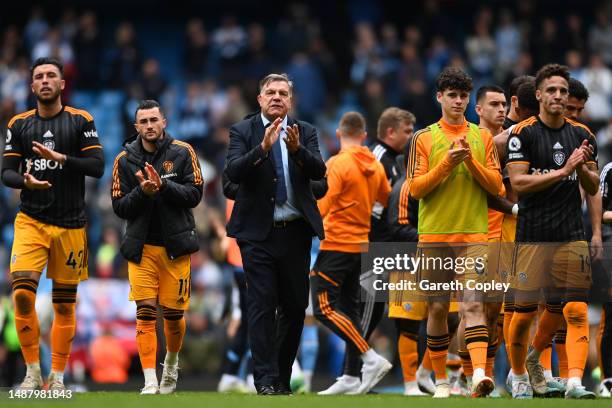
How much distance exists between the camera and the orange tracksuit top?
1275 centimetres

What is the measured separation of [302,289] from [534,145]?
7.55ft

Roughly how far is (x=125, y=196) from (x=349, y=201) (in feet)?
8.73

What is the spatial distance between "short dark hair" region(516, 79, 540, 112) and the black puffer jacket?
3003 millimetres

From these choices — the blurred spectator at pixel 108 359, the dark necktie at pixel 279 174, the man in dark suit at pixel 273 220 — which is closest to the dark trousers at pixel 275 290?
the man in dark suit at pixel 273 220

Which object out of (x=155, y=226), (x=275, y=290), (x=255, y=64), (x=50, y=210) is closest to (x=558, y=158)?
(x=275, y=290)

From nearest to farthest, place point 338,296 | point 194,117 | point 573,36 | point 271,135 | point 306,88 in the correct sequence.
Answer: point 271,135, point 338,296, point 573,36, point 306,88, point 194,117

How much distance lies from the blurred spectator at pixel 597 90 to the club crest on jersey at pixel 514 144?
11.6m

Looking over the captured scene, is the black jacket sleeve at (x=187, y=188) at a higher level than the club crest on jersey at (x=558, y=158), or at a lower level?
lower

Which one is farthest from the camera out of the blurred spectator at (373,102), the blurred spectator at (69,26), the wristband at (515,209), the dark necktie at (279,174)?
the blurred spectator at (69,26)

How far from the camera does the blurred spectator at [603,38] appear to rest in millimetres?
23359

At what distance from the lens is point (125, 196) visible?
11102 millimetres

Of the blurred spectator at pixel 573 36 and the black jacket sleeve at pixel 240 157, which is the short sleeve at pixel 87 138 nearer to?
the black jacket sleeve at pixel 240 157

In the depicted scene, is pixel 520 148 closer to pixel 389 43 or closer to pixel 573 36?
pixel 573 36

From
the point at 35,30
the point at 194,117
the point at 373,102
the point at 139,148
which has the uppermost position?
the point at 35,30
